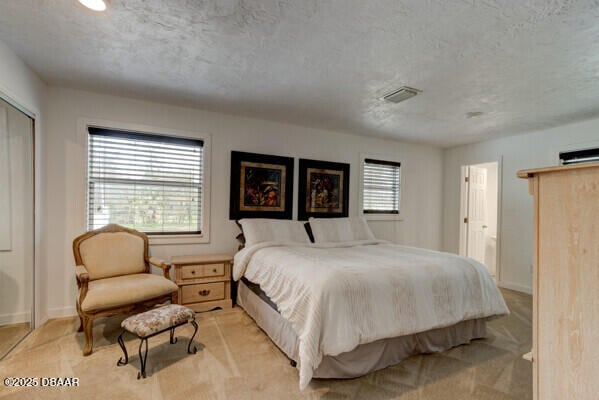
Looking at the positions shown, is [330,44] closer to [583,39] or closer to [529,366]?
[583,39]

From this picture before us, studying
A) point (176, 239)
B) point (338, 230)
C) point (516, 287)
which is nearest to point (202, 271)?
point (176, 239)

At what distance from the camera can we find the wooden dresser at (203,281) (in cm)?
312

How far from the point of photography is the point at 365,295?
2.00 meters

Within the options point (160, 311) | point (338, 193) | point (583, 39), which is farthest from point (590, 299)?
point (338, 193)

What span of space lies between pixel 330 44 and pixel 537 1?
1232 millimetres

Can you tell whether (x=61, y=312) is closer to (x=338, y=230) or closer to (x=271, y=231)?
(x=271, y=231)

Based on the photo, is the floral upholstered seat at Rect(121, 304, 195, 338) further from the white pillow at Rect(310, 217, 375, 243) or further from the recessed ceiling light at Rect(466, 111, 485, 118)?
the recessed ceiling light at Rect(466, 111, 485, 118)

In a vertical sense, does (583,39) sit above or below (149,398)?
above

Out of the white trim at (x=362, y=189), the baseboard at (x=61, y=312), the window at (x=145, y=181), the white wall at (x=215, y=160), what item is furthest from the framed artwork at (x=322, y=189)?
the baseboard at (x=61, y=312)

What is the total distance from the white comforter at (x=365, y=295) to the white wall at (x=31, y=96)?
A: 212 centimetres

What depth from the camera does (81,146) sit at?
10.1ft

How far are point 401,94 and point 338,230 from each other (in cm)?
187

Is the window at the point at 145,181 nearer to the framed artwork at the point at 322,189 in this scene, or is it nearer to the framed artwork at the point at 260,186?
the framed artwork at the point at 260,186

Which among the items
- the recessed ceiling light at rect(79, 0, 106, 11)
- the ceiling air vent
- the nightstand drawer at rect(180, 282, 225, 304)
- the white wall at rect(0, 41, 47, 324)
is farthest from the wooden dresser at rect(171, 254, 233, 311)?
the ceiling air vent
